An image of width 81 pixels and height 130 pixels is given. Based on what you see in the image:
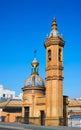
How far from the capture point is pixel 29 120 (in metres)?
38.2

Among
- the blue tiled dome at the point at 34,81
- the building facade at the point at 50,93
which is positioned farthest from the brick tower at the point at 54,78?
the blue tiled dome at the point at 34,81

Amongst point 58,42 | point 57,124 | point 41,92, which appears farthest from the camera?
point 41,92

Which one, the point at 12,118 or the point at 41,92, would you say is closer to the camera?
the point at 41,92

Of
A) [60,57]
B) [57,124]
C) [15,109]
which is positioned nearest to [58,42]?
[60,57]

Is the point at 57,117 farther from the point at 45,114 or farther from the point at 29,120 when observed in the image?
the point at 29,120

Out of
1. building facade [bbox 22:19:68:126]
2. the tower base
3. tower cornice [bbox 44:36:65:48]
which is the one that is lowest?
the tower base

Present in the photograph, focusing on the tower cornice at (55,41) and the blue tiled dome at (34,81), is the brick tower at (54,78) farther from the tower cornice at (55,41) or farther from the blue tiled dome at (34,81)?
the blue tiled dome at (34,81)

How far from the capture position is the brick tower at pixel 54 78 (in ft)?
114

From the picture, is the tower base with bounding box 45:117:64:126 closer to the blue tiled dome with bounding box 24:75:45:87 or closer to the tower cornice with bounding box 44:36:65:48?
the blue tiled dome with bounding box 24:75:45:87

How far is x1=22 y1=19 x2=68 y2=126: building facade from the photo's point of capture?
115 feet

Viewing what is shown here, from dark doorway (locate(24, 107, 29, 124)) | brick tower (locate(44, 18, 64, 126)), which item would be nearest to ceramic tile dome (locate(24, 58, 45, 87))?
dark doorway (locate(24, 107, 29, 124))

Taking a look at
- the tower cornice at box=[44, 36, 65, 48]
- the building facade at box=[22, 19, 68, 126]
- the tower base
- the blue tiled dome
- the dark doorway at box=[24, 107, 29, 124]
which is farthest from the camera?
the blue tiled dome

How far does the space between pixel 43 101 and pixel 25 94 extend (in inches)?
146

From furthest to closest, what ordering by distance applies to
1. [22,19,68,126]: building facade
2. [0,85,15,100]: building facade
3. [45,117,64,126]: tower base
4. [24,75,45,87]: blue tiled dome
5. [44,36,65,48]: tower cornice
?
1. [0,85,15,100]: building facade
2. [24,75,45,87]: blue tiled dome
3. [44,36,65,48]: tower cornice
4. [22,19,68,126]: building facade
5. [45,117,64,126]: tower base
